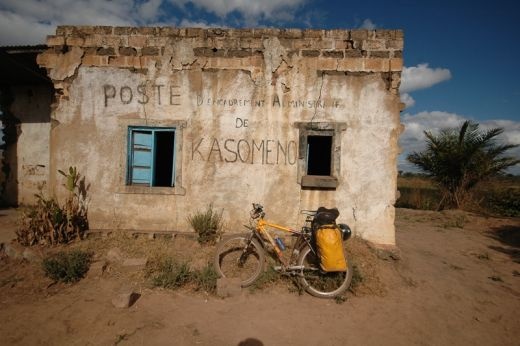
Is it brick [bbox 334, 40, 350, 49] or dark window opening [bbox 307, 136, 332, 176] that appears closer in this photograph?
brick [bbox 334, 40, 350, 49]

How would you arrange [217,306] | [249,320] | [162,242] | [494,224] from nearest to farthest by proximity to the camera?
1. [249,320]
2. [217,306]
3. [162,242]
4. [494,224]

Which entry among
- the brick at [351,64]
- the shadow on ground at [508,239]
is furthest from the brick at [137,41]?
the shadow on ground at [508,239]

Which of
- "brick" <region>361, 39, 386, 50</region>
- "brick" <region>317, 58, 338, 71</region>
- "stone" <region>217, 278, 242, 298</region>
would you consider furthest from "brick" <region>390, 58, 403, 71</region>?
"stone" <region>217, 278, 242, 298</region>

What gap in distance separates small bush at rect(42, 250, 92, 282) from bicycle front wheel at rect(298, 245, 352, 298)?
3.25 m

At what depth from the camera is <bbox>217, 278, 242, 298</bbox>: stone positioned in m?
4.05

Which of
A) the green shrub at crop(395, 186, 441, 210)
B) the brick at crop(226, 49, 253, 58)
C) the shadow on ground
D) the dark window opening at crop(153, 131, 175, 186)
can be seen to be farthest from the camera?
the green shrub at crop(395, 186, 441, 210)

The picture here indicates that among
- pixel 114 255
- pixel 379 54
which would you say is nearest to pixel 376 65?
pixel 379 54

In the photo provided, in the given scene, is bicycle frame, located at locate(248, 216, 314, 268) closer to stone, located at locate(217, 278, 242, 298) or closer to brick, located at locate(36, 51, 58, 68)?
stone, located at locate(217, 278, 242, 298)

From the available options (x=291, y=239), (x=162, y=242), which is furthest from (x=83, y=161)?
(x=291, y=239)

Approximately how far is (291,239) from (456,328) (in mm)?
2583

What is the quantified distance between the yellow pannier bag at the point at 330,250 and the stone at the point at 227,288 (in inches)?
47.9

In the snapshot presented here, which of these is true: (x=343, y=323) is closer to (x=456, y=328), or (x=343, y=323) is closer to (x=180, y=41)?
(x=456, y=328)

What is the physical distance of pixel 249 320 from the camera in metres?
3.54

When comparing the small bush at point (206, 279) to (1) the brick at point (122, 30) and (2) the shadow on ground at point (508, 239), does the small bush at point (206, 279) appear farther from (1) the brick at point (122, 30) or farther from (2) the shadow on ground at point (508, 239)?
(2) the shadow on ground at point (508, 239)
